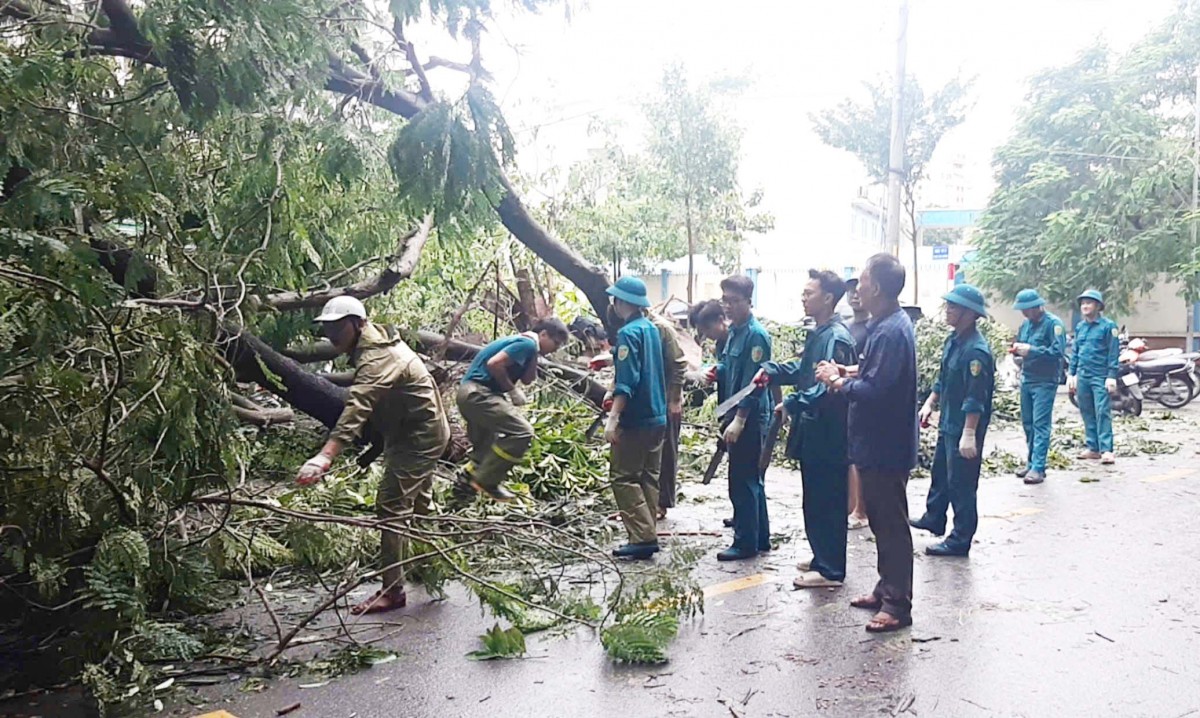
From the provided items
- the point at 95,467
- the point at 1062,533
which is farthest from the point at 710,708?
the point at 1062,533

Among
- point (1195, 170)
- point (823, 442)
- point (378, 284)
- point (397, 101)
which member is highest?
point (1195, 170)

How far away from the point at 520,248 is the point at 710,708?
808cm

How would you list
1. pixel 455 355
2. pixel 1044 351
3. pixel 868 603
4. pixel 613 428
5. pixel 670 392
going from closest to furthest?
pixel 868 603
pixel 613 428
pixel 670 392
pixel 455 355
pixel 1044 351

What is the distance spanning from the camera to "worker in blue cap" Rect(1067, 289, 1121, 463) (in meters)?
10.6

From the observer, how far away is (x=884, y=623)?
5121mm

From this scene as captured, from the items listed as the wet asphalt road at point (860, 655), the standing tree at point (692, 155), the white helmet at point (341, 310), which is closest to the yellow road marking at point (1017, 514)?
the wet asphalt road at point (860, 655)

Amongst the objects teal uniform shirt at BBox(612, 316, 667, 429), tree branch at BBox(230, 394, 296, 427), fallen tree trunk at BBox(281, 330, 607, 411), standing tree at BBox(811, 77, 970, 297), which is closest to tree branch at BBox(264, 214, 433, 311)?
fallen tree trunk at BBox(281, 330, 607, 411)

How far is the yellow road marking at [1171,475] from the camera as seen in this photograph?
9745mm

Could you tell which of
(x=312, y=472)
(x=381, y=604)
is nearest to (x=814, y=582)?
(x=381, y=604)

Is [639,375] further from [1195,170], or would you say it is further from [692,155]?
[1195,170]

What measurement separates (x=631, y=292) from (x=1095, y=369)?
20.4 feet

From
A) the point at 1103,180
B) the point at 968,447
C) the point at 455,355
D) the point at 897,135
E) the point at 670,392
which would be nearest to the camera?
the point at 968,447

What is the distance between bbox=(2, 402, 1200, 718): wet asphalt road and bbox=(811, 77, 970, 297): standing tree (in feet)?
60.1

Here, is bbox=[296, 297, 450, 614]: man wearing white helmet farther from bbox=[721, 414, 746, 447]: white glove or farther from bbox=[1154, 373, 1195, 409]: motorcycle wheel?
bbox=[1154, 373, 1195, 409]: motorcycle wheel
